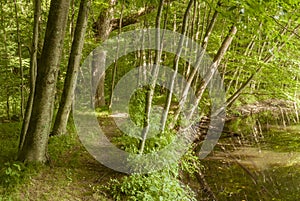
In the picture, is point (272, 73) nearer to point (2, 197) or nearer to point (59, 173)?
point (59, 173)

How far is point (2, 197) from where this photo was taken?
3936 millimetres

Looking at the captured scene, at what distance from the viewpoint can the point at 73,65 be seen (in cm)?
666

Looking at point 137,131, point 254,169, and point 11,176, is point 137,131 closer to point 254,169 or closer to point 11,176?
point 11,176

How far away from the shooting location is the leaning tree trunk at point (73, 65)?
6.50 m

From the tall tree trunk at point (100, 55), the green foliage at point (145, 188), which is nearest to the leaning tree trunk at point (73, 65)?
the green foliage at point (145, 188)

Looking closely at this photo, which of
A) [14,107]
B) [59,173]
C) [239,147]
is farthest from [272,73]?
[14,107]

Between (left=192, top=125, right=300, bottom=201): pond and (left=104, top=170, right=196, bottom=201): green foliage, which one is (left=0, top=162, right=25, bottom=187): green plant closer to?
(left=104, top=170, right=196, bottom=201): green foliage

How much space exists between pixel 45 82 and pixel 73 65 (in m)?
1.87

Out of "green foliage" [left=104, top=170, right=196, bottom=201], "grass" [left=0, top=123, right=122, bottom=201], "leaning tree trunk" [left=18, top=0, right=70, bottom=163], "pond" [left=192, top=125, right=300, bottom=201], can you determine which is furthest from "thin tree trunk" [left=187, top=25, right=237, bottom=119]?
"leaning tree trunk" [left=18, top=0, right=70, bottom=163]

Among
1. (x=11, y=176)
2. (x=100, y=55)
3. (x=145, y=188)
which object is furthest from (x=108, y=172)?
(x=100, y=55)

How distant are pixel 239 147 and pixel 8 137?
716 centimetres

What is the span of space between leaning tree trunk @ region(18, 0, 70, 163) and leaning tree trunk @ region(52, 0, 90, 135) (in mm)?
1638

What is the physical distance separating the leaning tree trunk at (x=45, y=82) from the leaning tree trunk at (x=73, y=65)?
1.64 metres

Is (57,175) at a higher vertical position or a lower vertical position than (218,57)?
lower
